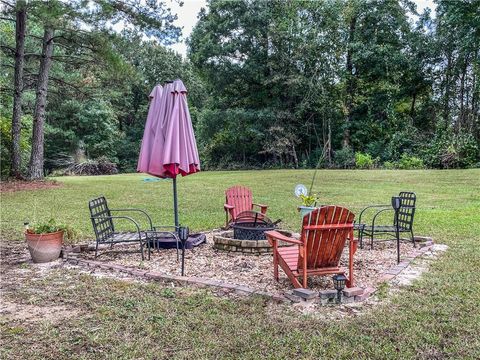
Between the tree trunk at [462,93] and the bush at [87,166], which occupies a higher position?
the tree trunk at [462,93]

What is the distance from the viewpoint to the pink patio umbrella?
4922 mm

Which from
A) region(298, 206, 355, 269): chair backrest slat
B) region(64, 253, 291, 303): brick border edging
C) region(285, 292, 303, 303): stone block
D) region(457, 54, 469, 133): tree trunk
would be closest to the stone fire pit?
region(64, 253, 291, 303): brick border edging

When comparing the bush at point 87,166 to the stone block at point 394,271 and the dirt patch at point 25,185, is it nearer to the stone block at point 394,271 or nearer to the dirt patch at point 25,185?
the dirt patch at point 25,185

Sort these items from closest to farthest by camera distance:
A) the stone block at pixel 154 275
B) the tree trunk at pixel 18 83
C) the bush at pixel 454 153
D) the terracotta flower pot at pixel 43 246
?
1. the stone block at pixel 154 275
2. the terracotta flower pot at pixel 43 246
3. the tree trunk at pixel 18 83
4. the bush at pixel 454 153

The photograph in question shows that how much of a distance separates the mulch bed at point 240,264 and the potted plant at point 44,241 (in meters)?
0.35

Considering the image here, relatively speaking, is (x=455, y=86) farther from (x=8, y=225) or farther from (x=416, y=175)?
(x=8, y=225)

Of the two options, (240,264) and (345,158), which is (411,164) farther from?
(240,264)

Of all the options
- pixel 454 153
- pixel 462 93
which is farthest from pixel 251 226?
pixel 462 93

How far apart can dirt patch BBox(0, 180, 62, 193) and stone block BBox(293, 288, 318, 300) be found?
37.1 feet

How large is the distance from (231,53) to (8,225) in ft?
62.7

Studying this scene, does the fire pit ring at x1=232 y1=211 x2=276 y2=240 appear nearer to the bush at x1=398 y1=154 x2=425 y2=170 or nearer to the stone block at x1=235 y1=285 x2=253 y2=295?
the stone block at x1=235 y1=285 x2=253 y2=295

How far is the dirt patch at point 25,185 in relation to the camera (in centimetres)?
1239

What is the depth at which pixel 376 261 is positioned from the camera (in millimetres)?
4723

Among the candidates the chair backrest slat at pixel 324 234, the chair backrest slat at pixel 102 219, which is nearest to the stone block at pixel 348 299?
the chair backrest slat at pixel 324 234
